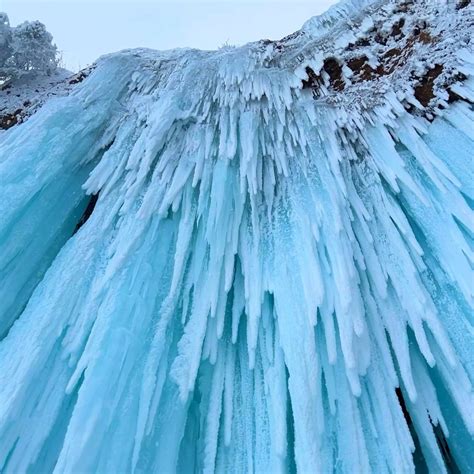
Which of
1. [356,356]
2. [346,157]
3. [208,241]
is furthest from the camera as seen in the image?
[346,157]

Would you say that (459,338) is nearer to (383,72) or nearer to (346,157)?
(346,157)

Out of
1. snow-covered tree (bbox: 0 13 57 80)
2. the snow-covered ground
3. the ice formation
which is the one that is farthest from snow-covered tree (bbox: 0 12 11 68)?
the ice formation

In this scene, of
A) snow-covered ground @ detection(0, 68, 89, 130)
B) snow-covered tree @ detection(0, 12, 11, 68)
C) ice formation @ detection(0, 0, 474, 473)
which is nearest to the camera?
ice formation @ detection(0, 0, 474, 473)

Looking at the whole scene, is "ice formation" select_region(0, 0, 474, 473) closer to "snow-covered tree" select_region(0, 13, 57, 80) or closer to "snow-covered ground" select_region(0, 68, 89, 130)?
"snow-covered ground" select_region(0, 68, 89, 130)

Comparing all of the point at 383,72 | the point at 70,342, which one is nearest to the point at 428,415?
the point at 70,342

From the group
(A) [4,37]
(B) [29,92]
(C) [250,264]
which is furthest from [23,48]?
(C) [250,264]
